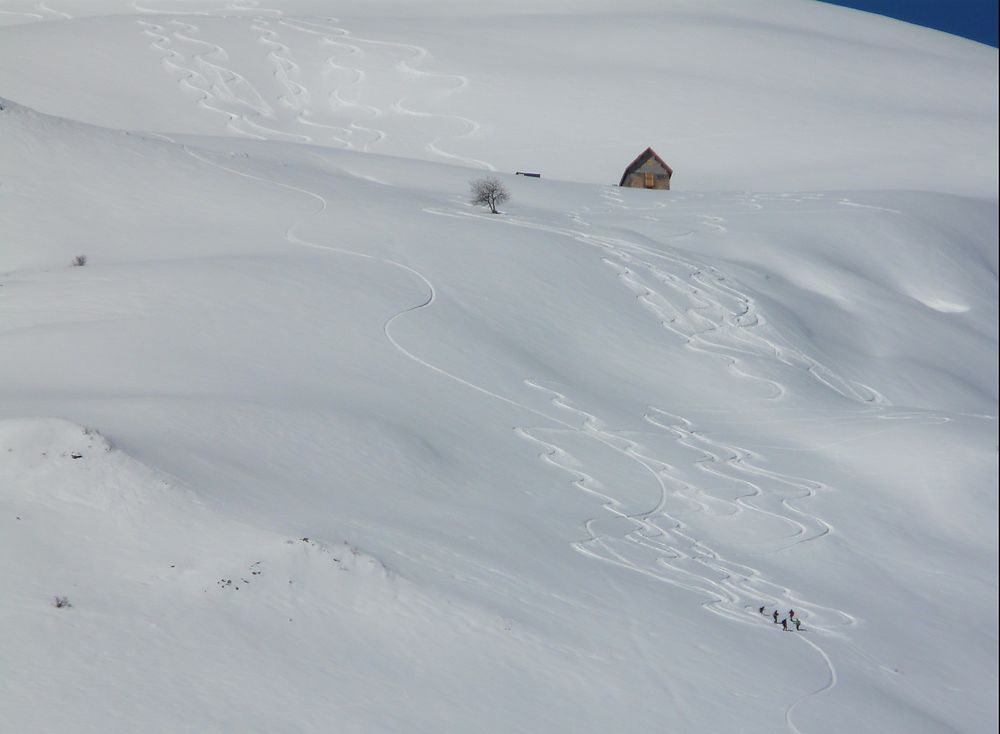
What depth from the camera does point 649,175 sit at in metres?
50.6

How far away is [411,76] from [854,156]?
21759mm

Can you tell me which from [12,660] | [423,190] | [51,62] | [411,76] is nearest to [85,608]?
[12,660]

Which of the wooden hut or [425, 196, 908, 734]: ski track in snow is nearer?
[425, 196, 908, 734]: ski track in snow

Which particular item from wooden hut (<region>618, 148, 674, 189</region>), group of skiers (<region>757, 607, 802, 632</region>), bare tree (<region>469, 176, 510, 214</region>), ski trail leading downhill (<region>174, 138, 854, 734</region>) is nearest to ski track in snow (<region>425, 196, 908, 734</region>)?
ski trail leading downhill (<region>174, 138, 854, 734</region>)

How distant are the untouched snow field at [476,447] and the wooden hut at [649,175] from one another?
4.13 m

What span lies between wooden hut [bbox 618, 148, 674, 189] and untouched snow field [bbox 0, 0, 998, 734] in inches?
163

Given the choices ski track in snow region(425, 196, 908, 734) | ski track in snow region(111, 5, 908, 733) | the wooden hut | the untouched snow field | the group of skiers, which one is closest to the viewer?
the untouched snow field

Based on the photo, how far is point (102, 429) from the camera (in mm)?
14133

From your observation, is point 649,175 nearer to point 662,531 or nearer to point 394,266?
point 394,266

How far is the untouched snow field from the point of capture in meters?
11.9

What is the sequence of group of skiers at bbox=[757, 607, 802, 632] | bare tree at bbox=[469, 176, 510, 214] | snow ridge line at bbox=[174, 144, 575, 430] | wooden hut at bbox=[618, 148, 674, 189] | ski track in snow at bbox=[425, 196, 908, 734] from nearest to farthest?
group of skiers at bbox=[757, 607, 802, 632] → ski track in snow at bbox=[425, 196, 908, 734] → snow ridge line at bbox=[174, 144, 575, 430] → bare tree at bbox=[469, 176, 510, 214] → wooden hut at bbox=[618, 148, 674, 189]

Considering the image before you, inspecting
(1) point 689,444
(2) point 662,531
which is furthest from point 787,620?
(1) point 689,444

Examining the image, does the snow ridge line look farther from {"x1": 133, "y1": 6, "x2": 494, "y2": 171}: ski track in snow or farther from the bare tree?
{"x1": 133, "y1": 6, "x2": 494, "y2": 171}: ski track in snow

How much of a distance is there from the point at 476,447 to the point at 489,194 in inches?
721
